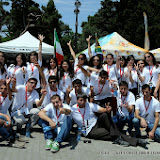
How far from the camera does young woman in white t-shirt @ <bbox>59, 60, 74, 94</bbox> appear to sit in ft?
17.3

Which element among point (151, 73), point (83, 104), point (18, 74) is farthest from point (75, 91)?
point (151, 73)

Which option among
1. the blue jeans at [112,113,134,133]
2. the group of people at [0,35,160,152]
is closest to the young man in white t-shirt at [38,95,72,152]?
the group of people at [0,35,160,152]

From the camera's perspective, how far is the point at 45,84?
4.97m

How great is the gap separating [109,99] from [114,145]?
1.03 meters

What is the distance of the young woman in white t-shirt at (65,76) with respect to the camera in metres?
5.28

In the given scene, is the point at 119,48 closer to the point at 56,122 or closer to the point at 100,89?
the point at 100,89

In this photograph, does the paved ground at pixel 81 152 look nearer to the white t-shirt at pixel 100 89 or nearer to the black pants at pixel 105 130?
the black pants at pixel 105 130

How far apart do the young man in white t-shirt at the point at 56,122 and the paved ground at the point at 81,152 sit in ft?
0.54

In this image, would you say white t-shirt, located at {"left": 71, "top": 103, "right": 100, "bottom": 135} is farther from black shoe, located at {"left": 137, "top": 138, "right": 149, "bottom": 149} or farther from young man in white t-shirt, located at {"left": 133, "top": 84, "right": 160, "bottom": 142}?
black shoe, located at {"left": 137, "top": 138, "right": 149, "bottom": 149}

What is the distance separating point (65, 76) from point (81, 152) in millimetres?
2193

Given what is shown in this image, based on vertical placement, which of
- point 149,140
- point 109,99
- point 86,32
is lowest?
point 149,140

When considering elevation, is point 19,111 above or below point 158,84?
below

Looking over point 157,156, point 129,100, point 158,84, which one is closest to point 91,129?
point 129,100

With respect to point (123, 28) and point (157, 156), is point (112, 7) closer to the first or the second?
point (123, 28)
